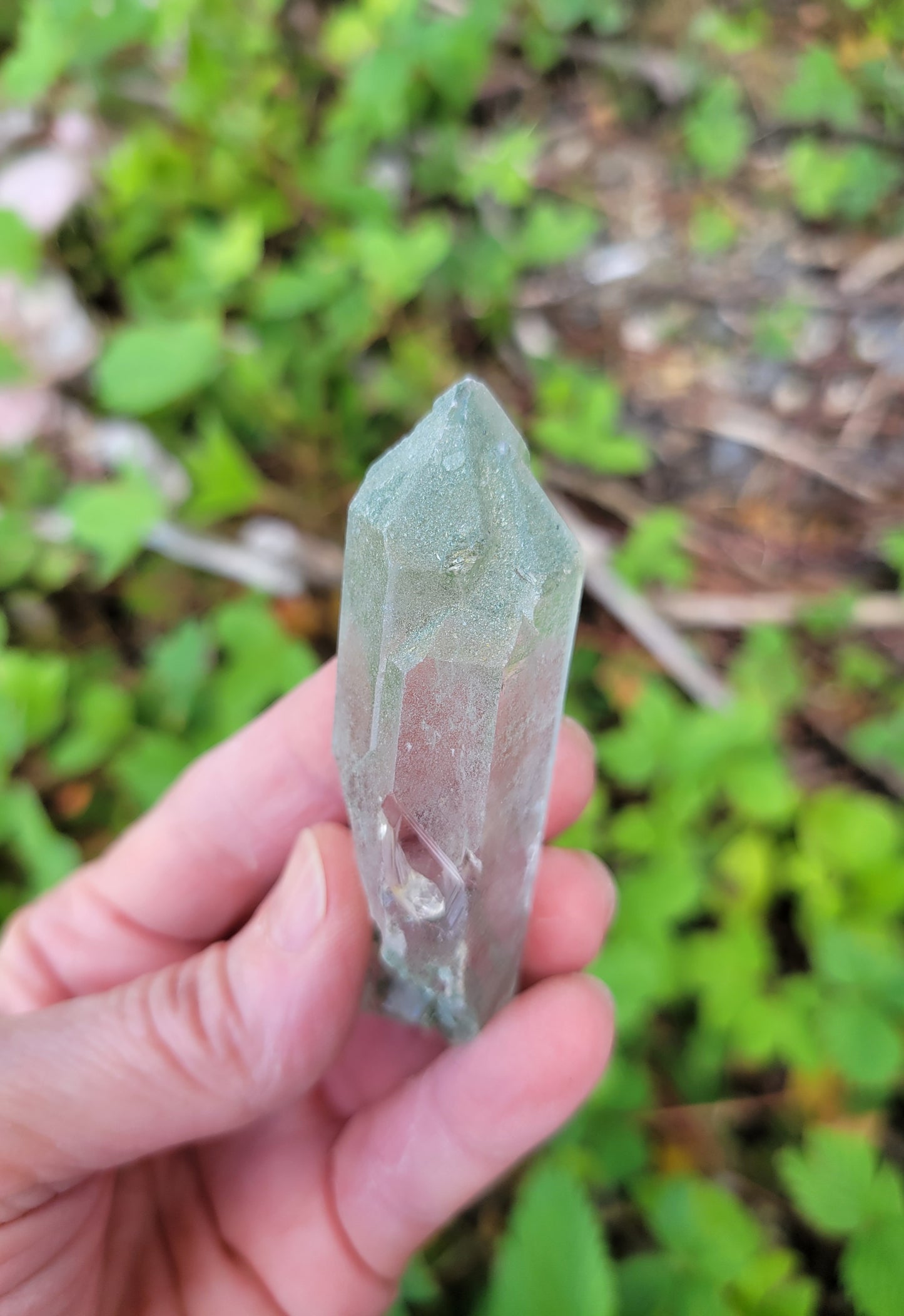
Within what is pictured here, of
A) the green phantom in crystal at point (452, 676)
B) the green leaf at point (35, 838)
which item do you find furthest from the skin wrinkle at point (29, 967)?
the green phantom in crystal at point (452, 676)

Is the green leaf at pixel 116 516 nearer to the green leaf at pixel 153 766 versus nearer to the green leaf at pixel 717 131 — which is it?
the green leaf at pixel 153 766

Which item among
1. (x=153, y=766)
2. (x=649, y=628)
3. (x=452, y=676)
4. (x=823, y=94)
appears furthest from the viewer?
(x=823, y=94)

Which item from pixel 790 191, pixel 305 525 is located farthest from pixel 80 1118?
pixel 790 191

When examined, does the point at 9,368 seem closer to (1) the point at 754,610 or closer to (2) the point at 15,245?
(2) the point at 15,245

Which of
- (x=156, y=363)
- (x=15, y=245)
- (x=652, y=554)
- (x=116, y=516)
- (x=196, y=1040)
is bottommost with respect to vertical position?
(x=652, y=554)

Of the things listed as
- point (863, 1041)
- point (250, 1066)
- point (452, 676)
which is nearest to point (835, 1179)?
point (863, 1041)

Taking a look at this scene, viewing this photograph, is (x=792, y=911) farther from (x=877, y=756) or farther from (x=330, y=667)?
(x=330, y=667)
